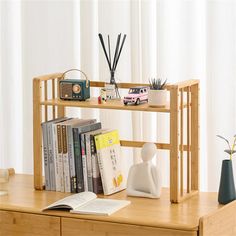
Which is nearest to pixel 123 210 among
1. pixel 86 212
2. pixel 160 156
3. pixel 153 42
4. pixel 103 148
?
pixel 86 212

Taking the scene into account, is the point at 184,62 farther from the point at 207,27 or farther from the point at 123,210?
the point at 123,210

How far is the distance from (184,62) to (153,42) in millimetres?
168

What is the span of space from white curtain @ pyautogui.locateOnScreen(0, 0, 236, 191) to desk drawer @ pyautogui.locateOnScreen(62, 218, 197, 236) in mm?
752

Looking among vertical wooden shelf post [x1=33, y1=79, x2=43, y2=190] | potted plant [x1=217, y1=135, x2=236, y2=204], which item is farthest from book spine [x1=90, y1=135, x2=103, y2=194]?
potted plant [x1=217, y1=135, x2=236, y2=204]

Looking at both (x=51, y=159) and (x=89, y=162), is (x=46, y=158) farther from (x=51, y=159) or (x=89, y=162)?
(x=89, y=162)

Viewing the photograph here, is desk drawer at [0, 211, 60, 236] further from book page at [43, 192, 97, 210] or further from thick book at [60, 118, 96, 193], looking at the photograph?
thick book at [60, 118, 96, 193]

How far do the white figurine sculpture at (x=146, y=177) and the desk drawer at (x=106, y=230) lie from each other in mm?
295

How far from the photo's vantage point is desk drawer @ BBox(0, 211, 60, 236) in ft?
8.54

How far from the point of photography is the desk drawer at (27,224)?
8.54 ft

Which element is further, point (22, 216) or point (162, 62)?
point (162, 62)

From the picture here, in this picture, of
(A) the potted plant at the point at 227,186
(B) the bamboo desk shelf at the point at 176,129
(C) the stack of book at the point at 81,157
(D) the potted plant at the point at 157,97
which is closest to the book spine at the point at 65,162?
(C) the stack of book at the point at 81,157

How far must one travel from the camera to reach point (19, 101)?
3.68 m

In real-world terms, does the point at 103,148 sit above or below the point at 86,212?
above

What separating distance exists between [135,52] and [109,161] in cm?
63
